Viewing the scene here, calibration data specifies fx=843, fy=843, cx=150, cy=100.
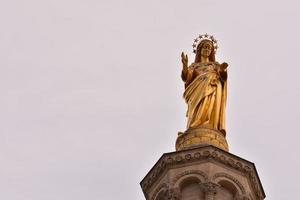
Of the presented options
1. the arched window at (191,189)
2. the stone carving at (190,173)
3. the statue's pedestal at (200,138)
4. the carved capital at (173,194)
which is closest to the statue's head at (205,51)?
the statue's pedestal at (200,138)

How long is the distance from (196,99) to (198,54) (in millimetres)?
3100

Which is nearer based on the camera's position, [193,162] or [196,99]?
[193,162]

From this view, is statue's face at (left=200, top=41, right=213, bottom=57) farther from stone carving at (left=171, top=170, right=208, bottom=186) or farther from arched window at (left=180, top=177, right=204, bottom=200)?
arched window at (left=180, top=177, right=204, bottom=200)

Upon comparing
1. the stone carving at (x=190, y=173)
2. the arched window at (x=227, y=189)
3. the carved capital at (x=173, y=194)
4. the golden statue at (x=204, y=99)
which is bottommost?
the carved capital at (x=173, y=194)

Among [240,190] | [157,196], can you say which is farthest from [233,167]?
[157,196]

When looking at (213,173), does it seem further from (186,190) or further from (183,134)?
(183,134)

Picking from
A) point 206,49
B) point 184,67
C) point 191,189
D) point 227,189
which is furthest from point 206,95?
point 191,189

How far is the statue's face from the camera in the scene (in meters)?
27.3

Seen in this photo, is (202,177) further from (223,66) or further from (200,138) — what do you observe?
(223,66)

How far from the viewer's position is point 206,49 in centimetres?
2753

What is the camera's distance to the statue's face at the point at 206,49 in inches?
1077

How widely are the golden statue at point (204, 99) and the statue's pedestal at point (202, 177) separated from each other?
3.06 feet

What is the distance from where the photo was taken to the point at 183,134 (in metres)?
23.4

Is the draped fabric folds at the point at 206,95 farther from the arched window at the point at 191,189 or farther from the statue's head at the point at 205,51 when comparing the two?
the arched window at the point at 191,189
